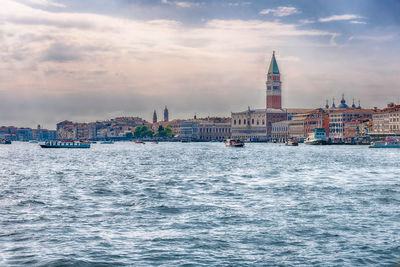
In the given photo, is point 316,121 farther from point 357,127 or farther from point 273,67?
point 273,67

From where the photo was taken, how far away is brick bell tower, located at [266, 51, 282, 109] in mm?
195125

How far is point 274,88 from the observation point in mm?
195250

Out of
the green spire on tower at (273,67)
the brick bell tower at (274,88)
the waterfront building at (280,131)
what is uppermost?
the green spire on tower at (273,67)

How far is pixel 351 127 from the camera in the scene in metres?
139

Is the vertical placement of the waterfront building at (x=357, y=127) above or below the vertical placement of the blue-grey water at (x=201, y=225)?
above

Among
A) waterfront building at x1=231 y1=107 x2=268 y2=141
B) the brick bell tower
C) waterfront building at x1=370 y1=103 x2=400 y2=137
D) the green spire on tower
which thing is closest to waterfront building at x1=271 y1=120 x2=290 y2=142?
waterfront building at x1=231 y1=107 x2=268 y2=141

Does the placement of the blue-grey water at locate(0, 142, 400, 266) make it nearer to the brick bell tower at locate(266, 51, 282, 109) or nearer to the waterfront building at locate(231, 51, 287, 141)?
the waterfront building at locate(231, 51, 287, 141)

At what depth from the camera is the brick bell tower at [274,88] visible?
195 m

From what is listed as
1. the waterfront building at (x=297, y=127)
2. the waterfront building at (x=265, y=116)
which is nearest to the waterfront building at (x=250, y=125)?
the waterfront building at (x=265, y=116)

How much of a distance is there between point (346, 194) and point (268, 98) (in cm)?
17713

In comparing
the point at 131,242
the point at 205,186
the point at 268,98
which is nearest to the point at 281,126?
the point at 268,98

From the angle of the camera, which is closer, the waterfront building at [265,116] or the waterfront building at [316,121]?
the waterfront building at [316,121]

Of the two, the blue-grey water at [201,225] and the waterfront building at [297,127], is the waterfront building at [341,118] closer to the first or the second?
the waterfront building at [297,127]

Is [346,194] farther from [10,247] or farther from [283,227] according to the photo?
[10,247]
